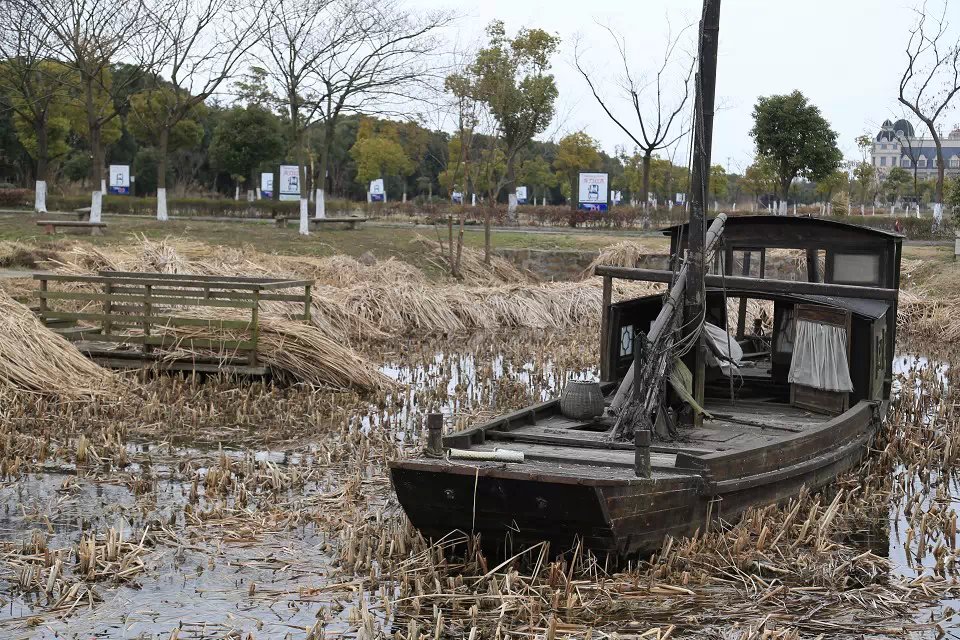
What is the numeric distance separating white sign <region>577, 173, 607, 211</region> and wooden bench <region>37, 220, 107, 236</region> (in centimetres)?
1876

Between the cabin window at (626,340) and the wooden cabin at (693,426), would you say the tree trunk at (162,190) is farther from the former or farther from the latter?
the cabin window at (626,340)

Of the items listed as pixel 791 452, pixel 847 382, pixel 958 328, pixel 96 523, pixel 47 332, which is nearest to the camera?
pixel 96 523

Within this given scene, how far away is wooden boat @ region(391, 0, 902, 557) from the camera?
27.3 ft

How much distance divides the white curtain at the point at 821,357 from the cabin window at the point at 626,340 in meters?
1.95

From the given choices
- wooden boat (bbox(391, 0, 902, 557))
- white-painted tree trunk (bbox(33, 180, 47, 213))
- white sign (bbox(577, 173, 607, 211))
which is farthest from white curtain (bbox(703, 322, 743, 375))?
white-painted tree trunk (bbox(33, 180, 47, 213))

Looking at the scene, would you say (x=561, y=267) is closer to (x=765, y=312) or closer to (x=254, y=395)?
(x=765, y=312)

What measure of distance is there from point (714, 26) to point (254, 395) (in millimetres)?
7831

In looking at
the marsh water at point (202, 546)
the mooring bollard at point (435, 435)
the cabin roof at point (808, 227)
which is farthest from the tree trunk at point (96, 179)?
the mooring bollard at point (435, 435)

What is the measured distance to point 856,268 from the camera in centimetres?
1308

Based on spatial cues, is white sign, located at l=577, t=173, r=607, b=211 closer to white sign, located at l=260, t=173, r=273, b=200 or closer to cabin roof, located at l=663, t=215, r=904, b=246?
white sign, located at l=260, t=173, r=273, b=200

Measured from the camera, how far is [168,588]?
795cm

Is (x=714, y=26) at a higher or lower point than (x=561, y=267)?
higher

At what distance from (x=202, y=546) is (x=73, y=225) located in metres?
25.2

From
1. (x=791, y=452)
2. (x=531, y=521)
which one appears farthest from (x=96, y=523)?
(x=791, y=452)
